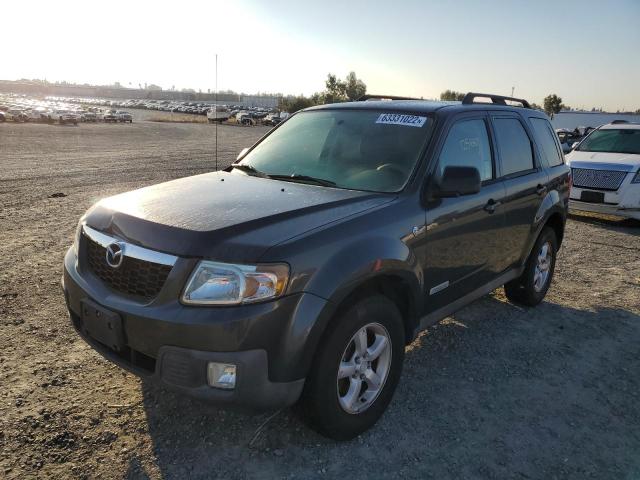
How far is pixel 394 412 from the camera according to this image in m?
3.28

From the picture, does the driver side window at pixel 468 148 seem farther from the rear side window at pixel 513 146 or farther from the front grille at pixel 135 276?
the front grille at pixel 135 276

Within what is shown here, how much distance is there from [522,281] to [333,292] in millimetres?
3128

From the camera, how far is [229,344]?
2328mm

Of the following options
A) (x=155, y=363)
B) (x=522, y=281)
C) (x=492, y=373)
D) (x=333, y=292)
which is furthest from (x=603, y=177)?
(x=155, y=363)

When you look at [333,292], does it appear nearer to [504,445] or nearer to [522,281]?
[504,445]

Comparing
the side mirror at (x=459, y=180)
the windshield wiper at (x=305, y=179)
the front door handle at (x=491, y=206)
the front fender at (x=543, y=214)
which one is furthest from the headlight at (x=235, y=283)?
the front fender at (x=543, y=214)

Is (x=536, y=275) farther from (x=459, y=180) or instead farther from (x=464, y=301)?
(x=459, y=180)

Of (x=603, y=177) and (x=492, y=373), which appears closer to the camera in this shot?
(x=492, y=373)

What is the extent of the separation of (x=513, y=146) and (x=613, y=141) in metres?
7.76

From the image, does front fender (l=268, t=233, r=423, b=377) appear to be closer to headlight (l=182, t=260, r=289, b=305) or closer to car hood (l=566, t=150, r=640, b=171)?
headlight (l=182, t=260, r=289, b=305)

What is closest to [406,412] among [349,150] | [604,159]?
[349,150]

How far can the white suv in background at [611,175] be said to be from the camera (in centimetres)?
915

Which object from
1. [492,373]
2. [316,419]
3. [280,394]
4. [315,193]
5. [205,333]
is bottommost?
[492,373]

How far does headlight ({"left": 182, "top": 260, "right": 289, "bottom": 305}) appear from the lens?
2369mm
